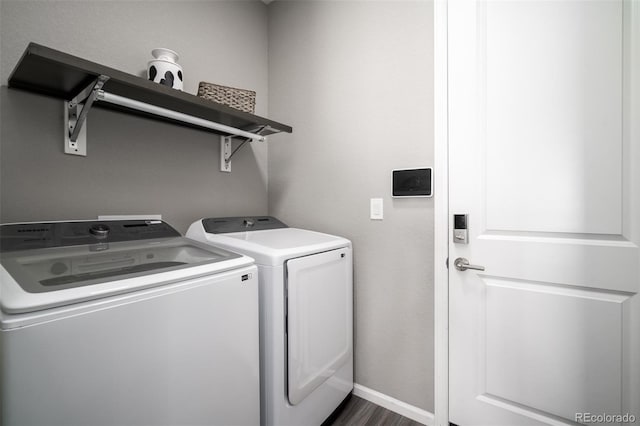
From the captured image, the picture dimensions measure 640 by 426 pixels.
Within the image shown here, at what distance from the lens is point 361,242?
68.5 inches

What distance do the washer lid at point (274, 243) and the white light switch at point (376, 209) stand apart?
0.74 ft

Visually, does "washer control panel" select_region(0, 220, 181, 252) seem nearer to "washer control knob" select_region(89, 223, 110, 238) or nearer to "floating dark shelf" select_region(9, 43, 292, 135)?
"washer control knob" select_region(89, 223, 110, 238)

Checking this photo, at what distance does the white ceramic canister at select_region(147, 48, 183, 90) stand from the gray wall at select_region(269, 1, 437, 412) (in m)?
0.85

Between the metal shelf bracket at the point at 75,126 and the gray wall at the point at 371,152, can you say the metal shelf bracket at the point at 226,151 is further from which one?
the metal shelf bracket at the point at 75,126

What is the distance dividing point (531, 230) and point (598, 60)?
724 millimetres

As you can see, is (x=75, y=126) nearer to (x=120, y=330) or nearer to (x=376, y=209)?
(x=120, y=330)

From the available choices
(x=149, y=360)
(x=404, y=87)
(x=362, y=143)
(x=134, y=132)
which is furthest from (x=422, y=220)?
(x=134, y=132)

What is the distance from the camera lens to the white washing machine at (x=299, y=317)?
47.4 inches

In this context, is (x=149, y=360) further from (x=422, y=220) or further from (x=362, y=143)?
(x=362, y=143)

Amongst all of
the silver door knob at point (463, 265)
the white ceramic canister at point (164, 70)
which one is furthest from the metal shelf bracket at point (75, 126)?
the silver door knob at point (463, 265)

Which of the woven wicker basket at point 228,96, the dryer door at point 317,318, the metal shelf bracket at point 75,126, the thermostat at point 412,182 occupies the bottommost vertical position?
the dryer door at point 317,318

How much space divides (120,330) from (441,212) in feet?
4.63

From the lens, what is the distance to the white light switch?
1651mm

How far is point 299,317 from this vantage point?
1.28 m
